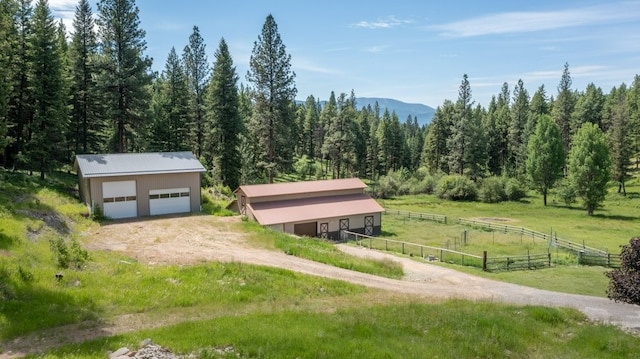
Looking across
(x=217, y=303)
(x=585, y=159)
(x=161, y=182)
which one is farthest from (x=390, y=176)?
(x=217, y=303)

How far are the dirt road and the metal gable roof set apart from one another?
3567mm

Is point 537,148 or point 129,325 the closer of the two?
point 129,325

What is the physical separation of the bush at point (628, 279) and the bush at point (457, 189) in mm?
48415

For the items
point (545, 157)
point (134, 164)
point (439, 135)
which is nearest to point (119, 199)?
point (134, 164)

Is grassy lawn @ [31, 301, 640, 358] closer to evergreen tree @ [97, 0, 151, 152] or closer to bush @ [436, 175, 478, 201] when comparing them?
evergreen tree @ [97, 0, 151, 152]

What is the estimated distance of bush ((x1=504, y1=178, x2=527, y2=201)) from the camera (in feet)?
213

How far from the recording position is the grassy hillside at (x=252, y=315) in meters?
9.77

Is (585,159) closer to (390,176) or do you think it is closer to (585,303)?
(390,176)

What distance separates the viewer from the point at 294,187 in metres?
36.5

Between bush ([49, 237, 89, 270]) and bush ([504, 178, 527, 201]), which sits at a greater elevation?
bush ([49, 237, 89, 270])

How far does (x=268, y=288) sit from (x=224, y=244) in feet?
30.2

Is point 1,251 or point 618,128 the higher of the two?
point 618,128

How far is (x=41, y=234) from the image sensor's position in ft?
63.4

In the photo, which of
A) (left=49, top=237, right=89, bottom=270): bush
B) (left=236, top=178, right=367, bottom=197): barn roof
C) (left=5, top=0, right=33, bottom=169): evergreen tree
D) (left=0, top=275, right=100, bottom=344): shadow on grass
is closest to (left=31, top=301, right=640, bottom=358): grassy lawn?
(left=0, top=275, right=100, bottom=344): shadow on grass
